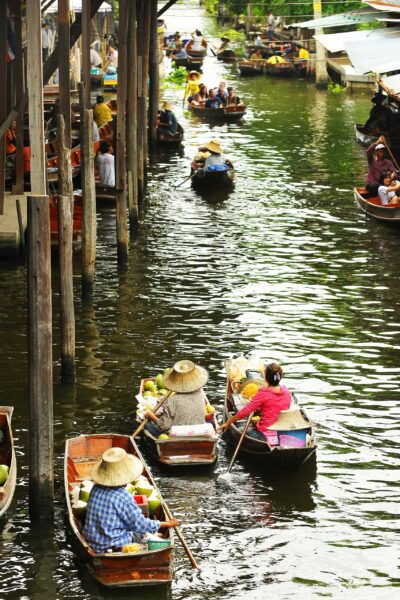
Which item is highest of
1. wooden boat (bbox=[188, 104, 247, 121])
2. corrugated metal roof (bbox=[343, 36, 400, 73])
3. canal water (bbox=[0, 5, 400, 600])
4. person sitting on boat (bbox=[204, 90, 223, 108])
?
corrugated metal roof (bbox=[343, 36, 400, 73])

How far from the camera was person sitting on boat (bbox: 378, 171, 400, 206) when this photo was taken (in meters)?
25.0

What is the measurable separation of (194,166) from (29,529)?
18109mm

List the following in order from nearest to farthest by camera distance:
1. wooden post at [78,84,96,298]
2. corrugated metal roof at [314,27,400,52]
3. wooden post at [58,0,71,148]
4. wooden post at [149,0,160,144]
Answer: wooden post at [58,0,71,148]
wooden post at [78,84,96,298]
corrugated metal roof at [314,27,400,52]
wooden post at [149,0,160,144]

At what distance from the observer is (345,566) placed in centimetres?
1130

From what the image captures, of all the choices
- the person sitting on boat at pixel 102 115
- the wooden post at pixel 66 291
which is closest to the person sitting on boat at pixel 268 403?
the wooden post at pixel 66 291

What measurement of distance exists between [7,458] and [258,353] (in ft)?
17.5

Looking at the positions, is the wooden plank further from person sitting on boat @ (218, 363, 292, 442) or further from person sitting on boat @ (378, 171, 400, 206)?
person sitting on boat @ (378, 171, 400, 206)

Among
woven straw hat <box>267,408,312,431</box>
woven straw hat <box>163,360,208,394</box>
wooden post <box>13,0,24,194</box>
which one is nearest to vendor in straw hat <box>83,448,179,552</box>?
woven straw hat <box>163,360,208,394</box>

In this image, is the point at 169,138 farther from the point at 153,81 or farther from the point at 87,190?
the point at 87,190

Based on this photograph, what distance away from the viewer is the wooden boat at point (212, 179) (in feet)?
92.6

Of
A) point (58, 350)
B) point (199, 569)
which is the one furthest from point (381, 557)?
point (58, 350)

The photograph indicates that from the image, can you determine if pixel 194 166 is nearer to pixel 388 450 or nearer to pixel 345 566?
pixel 388 450

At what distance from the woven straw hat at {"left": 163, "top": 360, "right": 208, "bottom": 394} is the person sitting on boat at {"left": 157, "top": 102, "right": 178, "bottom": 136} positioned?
2077 cm

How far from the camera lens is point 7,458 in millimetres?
12625
